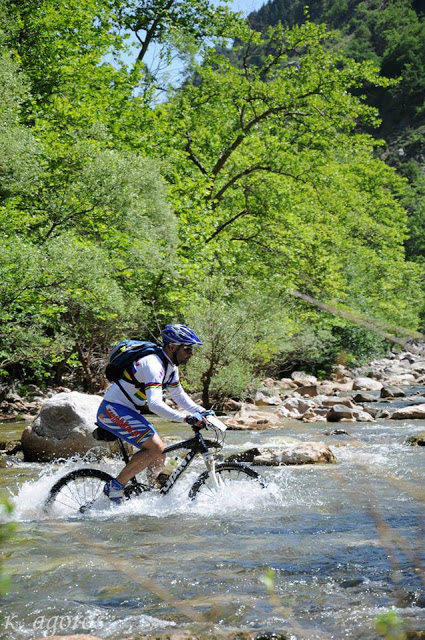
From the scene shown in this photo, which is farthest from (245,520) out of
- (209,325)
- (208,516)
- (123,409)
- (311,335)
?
(311,335)

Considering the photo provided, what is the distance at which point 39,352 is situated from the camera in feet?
52.9

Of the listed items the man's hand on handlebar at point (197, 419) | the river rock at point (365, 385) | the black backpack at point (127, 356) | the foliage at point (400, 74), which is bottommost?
the river rock at point (365, 385)

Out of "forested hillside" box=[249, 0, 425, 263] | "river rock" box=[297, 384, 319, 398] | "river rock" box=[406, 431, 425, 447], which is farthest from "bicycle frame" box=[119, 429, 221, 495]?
"forested hillside" box=[249, 0, 425, 263]

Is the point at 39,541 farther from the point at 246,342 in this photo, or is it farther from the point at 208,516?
the point at 246,342

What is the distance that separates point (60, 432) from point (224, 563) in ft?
21.2

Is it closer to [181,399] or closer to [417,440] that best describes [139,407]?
[181,399]

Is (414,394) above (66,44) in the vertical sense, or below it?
below

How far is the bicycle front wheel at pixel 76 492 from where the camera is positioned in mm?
6992

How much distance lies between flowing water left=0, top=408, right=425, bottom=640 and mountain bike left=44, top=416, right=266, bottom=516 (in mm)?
99

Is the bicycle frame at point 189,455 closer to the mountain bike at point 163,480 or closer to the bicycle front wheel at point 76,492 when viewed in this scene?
the mountain bike at point 163,480

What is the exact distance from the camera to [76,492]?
23.2ft

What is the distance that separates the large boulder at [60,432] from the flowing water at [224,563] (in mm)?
1960

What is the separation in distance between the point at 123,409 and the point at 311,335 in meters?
20.8

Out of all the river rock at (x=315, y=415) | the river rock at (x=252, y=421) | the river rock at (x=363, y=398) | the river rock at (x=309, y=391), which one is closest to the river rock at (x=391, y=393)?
the river rock at (x=363, y=398)
